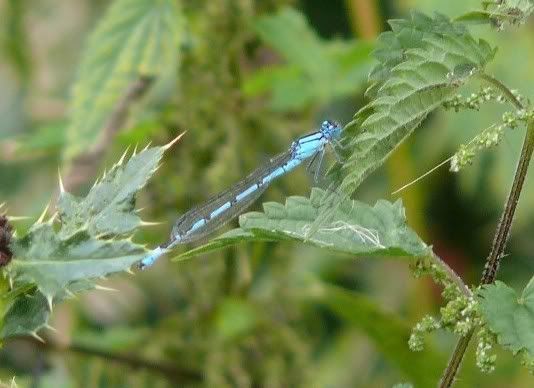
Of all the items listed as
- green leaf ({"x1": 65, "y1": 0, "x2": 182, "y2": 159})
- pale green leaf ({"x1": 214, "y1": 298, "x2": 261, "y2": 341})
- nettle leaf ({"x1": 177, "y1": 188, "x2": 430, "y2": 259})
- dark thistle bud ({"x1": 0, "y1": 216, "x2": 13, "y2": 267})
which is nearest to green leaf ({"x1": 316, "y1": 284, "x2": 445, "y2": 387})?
pale green leaf ({"x1": 214, "y1": 298, "x2": 261, "y2": 341})

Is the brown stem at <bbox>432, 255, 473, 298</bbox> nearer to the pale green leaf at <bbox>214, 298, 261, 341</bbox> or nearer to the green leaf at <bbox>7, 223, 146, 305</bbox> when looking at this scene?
the green leaf at <bbox>7, 223, 146, 305</bbox>

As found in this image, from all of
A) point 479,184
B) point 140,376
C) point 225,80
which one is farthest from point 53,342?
point 479,184

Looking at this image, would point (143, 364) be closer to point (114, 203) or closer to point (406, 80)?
point (114, 203)

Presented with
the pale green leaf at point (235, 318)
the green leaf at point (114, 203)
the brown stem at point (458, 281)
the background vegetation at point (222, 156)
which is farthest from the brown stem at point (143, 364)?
the brown stem at point (458, 281)

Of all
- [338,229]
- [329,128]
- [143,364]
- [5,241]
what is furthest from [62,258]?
[143,364]

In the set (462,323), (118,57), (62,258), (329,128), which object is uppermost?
(118,57)
